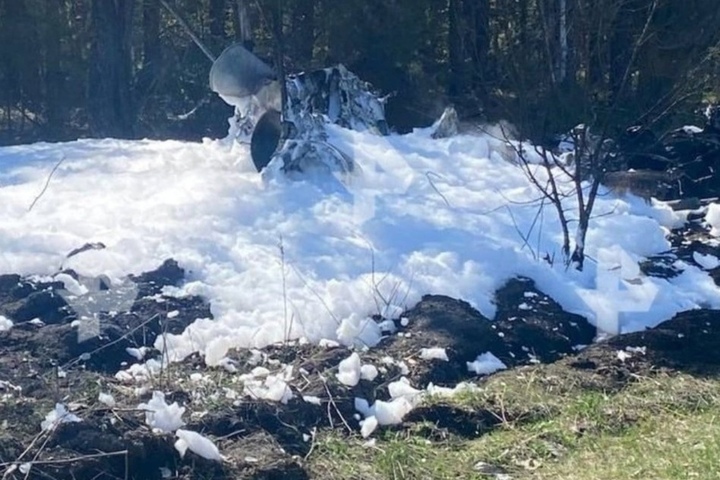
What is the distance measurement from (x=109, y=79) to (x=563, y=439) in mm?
14638

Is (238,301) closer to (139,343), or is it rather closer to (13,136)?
(139,343)

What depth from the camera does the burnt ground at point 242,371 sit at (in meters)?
4.42

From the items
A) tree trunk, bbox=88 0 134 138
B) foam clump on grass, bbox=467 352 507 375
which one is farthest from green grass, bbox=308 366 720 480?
tree trunk, bbox=88 0 134 138

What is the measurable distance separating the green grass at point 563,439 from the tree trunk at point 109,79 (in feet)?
44.5

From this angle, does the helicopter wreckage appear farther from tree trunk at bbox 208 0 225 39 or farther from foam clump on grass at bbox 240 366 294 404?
tree trunk at bbox 208 0 225 39

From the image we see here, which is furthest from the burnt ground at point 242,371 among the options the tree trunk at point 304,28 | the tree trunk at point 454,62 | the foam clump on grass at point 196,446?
the tree trunk at point 304,28

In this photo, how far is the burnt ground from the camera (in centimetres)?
442

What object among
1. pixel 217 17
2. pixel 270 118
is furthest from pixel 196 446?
pixel 217 17

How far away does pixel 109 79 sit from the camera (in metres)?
18.3

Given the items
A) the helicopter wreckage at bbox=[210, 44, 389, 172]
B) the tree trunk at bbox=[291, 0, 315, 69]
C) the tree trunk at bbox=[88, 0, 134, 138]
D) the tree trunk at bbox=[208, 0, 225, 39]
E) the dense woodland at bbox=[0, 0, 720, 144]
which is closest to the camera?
the helicopter wreckage at bbox=[210, 44, 389, 172]

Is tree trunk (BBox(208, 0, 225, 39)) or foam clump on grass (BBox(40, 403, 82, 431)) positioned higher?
tree trunk (BBox(208, 0, 225, 39))

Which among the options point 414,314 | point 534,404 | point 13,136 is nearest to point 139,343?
point 414,314

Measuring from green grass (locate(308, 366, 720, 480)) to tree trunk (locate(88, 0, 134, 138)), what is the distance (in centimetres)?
1356

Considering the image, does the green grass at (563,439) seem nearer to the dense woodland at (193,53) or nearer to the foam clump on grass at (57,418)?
the foam clump on grass at (57,418)
